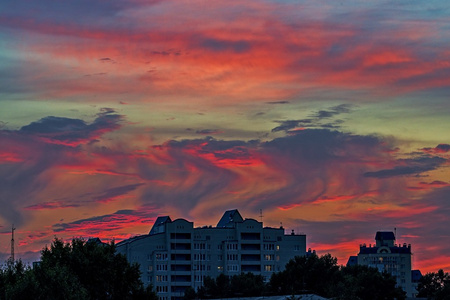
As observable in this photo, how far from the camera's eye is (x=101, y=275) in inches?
5005

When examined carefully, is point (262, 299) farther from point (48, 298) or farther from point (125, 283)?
point (48, 298)

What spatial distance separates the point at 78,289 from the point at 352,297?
6224cm

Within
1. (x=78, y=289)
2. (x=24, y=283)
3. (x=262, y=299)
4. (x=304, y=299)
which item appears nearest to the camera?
(x=24, y=283)

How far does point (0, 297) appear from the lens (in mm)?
115438

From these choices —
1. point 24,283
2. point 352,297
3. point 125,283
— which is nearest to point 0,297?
point 24,283

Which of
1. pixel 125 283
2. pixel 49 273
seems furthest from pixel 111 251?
pixel 49 273

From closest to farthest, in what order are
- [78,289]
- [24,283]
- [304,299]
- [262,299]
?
1. [24,283]
2. [78,289]
3. [304,299]
4. [262,299]

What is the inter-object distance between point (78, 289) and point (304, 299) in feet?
165

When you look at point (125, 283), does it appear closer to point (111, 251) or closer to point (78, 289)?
point (111, 251)

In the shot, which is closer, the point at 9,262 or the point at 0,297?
the point at 0,297

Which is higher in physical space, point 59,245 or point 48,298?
point 59,245

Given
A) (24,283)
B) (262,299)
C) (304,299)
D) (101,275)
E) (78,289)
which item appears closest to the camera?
(24,283)

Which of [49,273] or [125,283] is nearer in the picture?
[49,273]

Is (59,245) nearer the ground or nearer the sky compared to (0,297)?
nearer the sky
